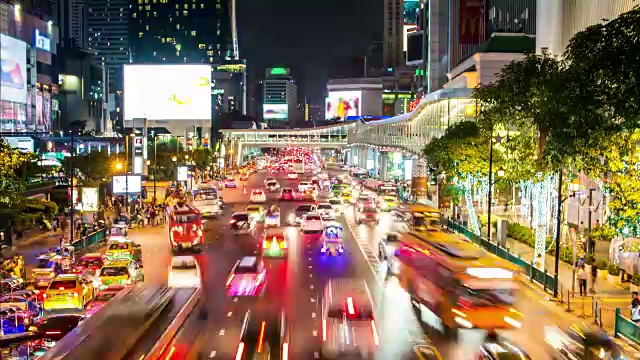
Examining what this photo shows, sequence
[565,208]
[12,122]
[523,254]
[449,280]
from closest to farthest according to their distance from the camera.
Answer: [449,280], [523,254], [565,208], [12,122]

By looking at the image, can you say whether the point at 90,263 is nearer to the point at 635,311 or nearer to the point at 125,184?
the point at 635,311

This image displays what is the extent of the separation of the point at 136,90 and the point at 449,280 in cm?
8685

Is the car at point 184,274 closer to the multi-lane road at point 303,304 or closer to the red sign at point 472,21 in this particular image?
the multi-lane road at point 303,304

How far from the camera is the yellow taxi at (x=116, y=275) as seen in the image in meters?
29.3

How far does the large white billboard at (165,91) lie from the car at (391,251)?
237 ft

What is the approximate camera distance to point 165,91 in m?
104

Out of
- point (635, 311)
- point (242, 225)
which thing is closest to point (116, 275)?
point (635, 311)

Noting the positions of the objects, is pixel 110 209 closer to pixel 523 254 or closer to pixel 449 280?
pixel 523 254

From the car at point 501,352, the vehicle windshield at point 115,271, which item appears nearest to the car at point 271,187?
the vehicle windshield at point 115,271

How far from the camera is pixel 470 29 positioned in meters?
127

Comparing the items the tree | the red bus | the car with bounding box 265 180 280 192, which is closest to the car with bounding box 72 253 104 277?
the red bus

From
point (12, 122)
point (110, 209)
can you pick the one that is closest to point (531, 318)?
point (110, 209)

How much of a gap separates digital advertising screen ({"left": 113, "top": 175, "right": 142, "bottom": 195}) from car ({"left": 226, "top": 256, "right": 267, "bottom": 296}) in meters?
32.6

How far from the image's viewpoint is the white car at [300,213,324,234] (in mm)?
48906
